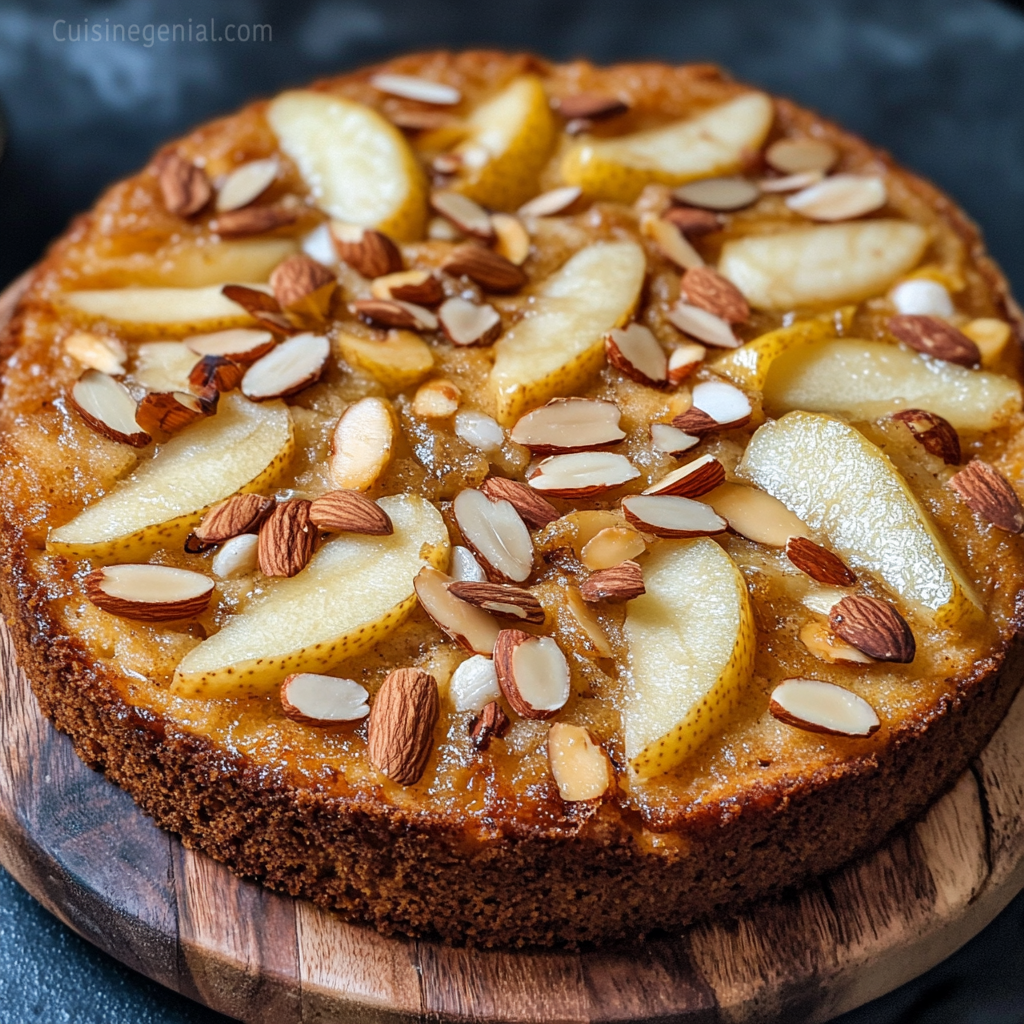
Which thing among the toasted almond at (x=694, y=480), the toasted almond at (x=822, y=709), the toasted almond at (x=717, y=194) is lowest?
the toasted almond at (x=822, y=709)

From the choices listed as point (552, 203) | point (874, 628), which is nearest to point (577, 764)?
point (874, 628)

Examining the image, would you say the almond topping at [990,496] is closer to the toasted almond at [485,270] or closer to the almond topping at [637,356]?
the almond topping at [637,356]

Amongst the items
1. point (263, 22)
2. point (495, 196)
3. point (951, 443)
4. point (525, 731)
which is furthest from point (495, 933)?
point (263, 22)

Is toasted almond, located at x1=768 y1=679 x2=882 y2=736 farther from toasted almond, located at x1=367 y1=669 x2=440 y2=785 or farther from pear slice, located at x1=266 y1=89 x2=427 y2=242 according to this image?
pear slice, located at x1=266 y1=89 x2=427 y2=242

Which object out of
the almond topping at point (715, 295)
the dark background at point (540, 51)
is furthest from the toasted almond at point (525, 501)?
the dark background at point (540, 51)

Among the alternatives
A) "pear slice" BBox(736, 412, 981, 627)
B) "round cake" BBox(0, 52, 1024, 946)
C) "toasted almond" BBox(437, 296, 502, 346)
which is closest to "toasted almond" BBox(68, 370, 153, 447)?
"round cake" BBox(0, 52, 1024, 946)

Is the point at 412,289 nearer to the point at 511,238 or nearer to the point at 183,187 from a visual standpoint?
the point at 511,238
